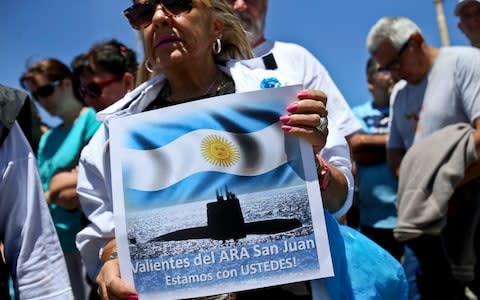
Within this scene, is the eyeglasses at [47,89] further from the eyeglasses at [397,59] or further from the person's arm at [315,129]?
the person's arm at [315,129]

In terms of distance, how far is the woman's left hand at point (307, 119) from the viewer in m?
1.62

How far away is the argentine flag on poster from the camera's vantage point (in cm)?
163

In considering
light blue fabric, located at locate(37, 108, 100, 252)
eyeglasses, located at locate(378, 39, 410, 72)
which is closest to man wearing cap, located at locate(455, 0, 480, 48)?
eyeglasses, located at locate(378, 39, 410, 72)

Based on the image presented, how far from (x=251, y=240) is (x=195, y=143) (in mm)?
284

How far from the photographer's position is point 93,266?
1.99m

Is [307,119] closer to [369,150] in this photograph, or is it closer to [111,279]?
[111,279]

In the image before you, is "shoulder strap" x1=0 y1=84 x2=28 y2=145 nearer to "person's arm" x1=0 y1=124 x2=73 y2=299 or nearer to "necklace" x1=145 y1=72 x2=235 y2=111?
"person's arm" x1=0 y1=124 x2=73 y2=299

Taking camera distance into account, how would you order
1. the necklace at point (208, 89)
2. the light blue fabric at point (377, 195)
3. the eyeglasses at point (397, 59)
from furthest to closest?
the light blue fabric at point (377, 195)
the eyeglasses at point (397, 59)
the necklace at point (208, 89)

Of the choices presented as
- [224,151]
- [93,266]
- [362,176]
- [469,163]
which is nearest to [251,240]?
[224,151]

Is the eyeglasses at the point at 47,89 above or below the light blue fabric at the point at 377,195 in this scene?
above

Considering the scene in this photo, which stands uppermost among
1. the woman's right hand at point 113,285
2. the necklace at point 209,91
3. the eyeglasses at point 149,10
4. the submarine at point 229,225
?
the eyeglasses at point 149,10

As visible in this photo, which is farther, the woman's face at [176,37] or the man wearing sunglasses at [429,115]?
the man wearing sunglasses at [429,115]

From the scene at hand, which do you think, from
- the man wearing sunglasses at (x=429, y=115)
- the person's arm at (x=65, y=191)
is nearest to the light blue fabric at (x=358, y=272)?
the man wearing sunglasses at (x=429, y=115)

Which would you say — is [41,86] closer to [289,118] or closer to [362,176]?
[362,176]
